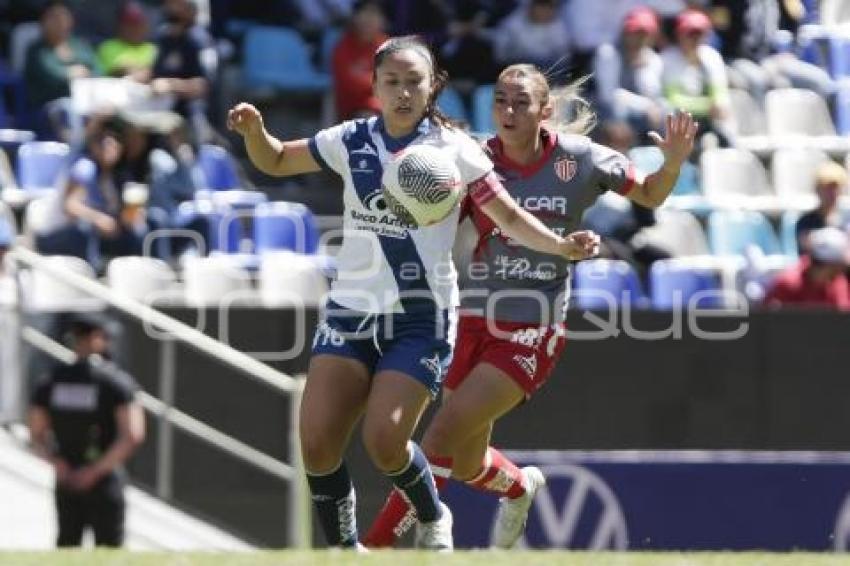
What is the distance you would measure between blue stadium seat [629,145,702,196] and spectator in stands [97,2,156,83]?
11.6 feet

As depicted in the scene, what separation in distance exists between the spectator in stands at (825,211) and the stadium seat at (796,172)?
1.11m

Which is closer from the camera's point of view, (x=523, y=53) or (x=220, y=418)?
(x=220, y=418)

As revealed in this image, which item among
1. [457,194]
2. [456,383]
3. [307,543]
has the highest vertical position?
[457,194]

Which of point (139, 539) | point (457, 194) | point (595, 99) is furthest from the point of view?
point (595, 99)

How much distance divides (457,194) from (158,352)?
5355 millimetres

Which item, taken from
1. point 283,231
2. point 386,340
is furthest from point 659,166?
point 386,340

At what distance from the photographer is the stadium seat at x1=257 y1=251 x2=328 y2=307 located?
14.9 meters

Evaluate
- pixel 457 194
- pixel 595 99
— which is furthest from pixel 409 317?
pixel 595 99

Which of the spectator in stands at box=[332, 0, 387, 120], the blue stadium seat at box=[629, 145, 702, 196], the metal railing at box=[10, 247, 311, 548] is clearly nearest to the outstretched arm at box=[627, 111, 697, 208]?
the metal railing at box=[10, 247, 311, 548]

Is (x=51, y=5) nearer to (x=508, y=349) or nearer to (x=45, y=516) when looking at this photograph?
(x=45, y=516)

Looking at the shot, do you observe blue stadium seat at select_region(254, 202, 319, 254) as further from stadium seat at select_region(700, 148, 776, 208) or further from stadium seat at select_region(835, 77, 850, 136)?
stadium seat at select_region(835, 77, 850, 136)

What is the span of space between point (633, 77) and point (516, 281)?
292 inches

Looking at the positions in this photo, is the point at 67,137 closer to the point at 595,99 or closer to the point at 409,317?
the point at 595,99

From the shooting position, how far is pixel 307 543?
14336 millimetres
